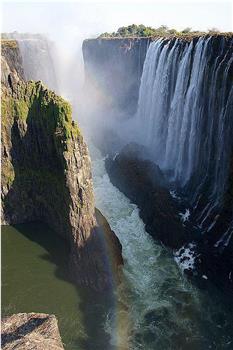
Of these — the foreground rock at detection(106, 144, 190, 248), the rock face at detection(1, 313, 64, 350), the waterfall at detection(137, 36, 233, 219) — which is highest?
the waterfall at detection(137, 36, 233, 219)

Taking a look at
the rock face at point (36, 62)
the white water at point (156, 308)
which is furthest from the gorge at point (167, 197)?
the rock face at point (36, 62)

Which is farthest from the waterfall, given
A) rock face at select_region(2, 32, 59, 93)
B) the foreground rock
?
rock face at select_region(2, 32, 59, 93)

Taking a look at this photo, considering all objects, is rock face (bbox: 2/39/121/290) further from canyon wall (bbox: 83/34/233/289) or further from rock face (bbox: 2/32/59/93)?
rock face (bbox: 2/32/59/93)

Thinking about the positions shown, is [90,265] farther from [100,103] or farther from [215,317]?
[100,103]

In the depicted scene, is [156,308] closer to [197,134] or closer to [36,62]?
[197,134]

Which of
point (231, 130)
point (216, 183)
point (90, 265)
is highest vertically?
point (231, 130)

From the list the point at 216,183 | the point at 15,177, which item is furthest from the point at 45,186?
the point at 216,183

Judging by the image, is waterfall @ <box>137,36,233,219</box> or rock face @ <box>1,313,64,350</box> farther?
waterfall @ <box>137,36,233,219</box>
